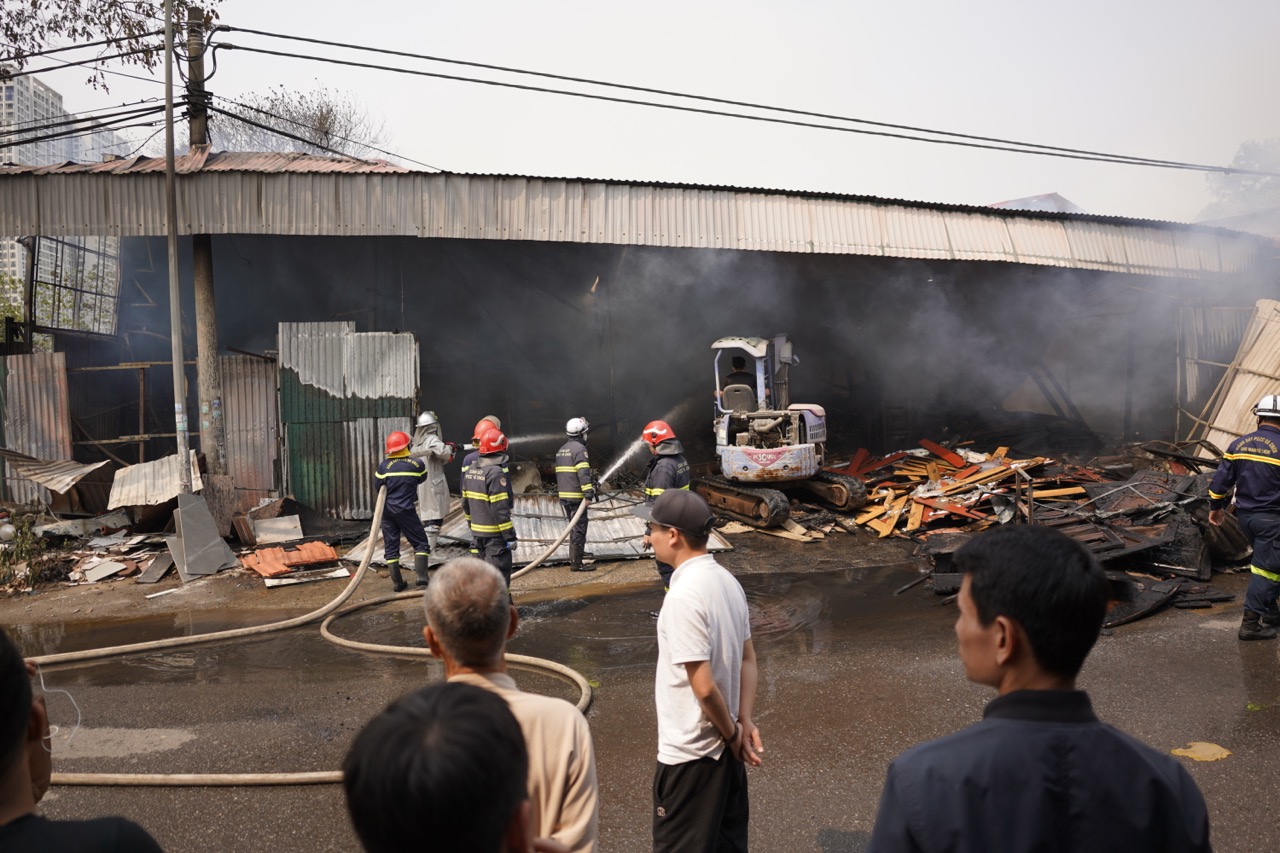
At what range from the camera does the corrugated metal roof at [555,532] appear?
36.2ft

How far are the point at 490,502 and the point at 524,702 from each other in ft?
22.6

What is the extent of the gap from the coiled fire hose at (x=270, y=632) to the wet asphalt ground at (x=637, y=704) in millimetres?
79

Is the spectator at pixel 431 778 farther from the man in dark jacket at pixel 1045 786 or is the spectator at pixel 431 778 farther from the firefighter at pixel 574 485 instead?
the firefighter at pixel 574 485

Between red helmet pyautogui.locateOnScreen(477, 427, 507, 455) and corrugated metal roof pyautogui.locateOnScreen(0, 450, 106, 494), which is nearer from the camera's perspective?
red helmet pyautogui.locateOnScreen(477, 427, 507, 455)

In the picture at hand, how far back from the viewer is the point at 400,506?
380 inches

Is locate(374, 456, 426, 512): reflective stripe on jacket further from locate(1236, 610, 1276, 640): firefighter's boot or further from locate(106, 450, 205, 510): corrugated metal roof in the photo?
locate(1236, 610, 1276, 640): firefighter's boot

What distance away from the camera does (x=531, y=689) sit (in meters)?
6.44

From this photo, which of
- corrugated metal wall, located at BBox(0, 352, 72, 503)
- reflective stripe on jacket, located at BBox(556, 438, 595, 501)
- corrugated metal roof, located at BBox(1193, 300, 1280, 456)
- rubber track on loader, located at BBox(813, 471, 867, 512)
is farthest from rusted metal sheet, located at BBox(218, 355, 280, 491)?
corrugated metal roof, located at BBox(1193, 300, 1280, 456)

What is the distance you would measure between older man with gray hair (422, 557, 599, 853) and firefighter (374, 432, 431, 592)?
7.58 m

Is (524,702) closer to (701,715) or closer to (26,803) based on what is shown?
(26,803)

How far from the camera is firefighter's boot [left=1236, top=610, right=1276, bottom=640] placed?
6.98m

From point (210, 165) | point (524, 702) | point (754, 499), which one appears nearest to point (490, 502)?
point (754, 499)

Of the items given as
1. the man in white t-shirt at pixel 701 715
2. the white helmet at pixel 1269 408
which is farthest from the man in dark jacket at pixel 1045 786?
the white helmet at pixel 1269 408

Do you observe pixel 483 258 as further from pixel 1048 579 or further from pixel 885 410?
pixel 1048 579
